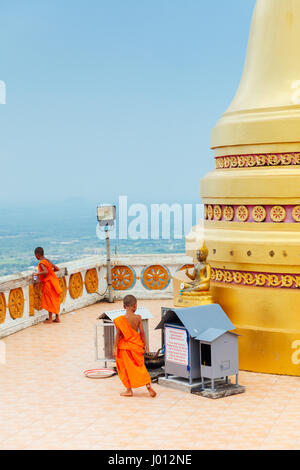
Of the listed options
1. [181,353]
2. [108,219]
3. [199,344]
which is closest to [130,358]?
[181,353]

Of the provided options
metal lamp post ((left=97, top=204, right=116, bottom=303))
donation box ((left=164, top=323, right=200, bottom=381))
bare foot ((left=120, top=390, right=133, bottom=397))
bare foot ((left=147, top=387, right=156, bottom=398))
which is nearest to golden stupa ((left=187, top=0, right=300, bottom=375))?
donation box ((left=164, top=323, right=200, bottom=381))

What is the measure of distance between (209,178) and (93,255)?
18.6 feet

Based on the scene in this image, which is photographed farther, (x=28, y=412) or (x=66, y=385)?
(x=66, y=385)

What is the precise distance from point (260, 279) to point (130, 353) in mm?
2188

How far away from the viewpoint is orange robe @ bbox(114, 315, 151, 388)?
8047 millimetres

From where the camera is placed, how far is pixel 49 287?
12320 mm

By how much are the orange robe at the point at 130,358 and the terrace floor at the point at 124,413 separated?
0.69ft

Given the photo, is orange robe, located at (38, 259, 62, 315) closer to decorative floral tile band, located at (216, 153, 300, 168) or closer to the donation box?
decorative floral tile band, located at (216, 153, 300, 168)

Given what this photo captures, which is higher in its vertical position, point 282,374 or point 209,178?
point 209,178

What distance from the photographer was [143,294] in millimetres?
14633

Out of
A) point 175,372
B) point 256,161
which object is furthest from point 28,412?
point 256,161

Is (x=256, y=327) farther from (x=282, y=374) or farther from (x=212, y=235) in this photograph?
(x=212, y=235)

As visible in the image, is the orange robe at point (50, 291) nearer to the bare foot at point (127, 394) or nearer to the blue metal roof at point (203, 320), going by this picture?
the blue metal roof at point (203, 320)

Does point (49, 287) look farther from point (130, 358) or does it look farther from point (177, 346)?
point (130, 358)
